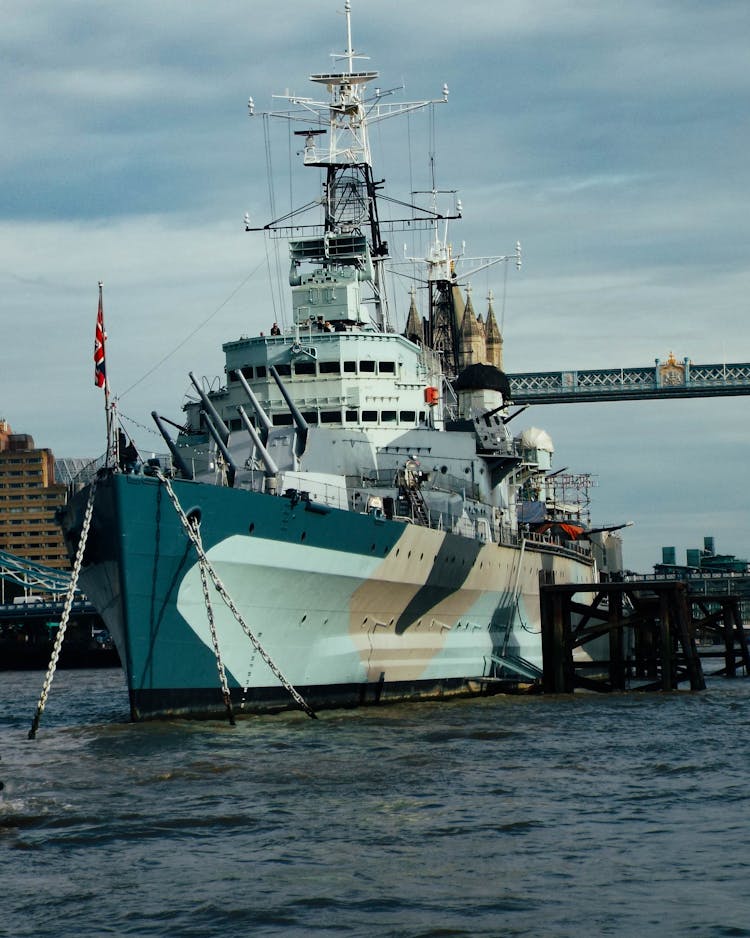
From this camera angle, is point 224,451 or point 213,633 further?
point 224,451

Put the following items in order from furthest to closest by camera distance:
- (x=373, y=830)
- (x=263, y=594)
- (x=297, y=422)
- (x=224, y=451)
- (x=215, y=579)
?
(x=297, y=422), (x=224, y=451), (x=263, y=594), (x=215, y=579), (x=373, y=830)

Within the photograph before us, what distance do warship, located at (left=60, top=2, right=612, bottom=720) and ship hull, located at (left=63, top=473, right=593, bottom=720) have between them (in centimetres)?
4

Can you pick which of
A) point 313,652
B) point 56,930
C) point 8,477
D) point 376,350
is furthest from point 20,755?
point 8,477

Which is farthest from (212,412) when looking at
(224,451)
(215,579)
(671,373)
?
(671,373)

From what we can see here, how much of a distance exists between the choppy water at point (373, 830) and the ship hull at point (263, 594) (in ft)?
3.19

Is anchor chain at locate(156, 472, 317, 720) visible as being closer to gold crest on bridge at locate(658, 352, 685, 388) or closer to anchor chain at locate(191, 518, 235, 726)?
anchor chain at locate(191, 518, 235, 726)

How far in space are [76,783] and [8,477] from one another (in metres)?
139

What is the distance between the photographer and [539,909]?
36.9 feet

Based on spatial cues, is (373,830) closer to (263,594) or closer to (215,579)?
(215,579)

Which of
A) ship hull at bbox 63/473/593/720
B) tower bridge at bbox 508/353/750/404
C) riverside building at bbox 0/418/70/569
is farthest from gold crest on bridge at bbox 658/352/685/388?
ship hull at bbox 63/473/593/720

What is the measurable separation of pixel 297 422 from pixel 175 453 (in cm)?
306

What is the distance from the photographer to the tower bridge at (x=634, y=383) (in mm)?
129250

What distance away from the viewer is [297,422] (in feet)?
89.0

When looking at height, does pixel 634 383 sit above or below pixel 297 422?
above
